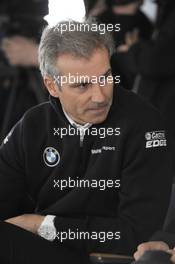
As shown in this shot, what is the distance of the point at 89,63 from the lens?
134 centimetres

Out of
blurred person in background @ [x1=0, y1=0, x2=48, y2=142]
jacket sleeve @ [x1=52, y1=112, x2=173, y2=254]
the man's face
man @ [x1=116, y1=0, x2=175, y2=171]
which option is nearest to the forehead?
the man's face

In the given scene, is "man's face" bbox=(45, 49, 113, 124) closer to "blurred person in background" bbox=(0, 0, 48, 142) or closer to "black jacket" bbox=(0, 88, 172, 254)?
"black jacket" bbox=(0, 88, 172, 254)

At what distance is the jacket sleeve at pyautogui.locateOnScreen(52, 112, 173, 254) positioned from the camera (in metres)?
1.38

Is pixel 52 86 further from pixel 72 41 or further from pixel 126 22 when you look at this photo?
pixel 126 22

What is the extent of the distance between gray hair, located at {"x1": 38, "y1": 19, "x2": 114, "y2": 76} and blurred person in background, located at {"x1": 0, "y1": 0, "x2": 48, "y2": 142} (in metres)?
1.00

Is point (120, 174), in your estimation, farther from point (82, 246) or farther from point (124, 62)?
point (124, 62)

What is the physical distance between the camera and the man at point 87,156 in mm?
1364

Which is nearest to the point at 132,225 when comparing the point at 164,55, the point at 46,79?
the point at 46,79

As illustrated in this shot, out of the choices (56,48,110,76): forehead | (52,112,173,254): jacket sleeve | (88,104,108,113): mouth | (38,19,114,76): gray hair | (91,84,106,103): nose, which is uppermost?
(38,19,114,76): gray hair

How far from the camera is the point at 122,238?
4.58 ft

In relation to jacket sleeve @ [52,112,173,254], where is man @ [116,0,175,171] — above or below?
above

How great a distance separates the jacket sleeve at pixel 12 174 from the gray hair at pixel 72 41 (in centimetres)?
17

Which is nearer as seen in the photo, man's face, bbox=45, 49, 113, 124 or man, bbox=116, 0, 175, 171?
man's face, bbox=45, 49, 113, 124

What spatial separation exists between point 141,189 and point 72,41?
31 centimetres
